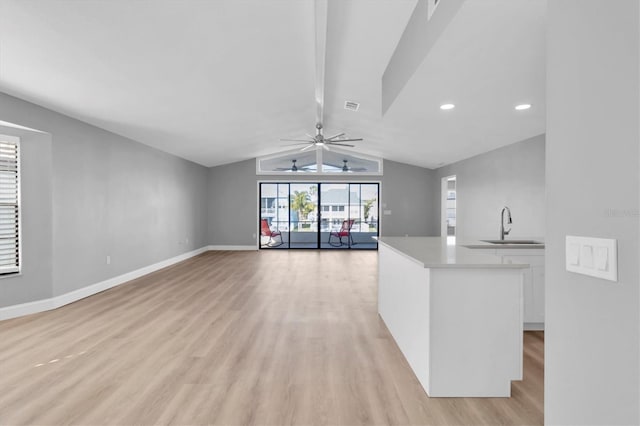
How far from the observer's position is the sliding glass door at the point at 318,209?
32.6 feet

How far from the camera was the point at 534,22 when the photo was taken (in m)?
2.15

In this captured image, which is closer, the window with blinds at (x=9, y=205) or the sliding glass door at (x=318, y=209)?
→ the window with blinds at (x=9, y=205)

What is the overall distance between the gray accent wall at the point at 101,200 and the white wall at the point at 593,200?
15.3ft

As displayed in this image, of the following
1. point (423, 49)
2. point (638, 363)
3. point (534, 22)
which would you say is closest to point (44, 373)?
point (638, 363)

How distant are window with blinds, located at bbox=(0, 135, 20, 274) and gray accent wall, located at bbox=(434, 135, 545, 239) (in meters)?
6.01

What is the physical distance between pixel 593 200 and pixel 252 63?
140 inches

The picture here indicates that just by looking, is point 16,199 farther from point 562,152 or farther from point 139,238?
point 562,152

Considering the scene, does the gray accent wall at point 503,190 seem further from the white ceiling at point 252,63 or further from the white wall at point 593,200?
the white wall at point 593,200

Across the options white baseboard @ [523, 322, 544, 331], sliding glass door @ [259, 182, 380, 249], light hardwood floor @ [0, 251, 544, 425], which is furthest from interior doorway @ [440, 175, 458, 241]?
white baseboard @ [523, 322, 544, 331]

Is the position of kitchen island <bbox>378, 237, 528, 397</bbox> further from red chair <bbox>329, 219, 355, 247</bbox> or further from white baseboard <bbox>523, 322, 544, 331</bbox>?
red chair <bbox>329, 219, 355, 247</bbox>

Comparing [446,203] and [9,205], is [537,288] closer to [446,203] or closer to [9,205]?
[9,205]

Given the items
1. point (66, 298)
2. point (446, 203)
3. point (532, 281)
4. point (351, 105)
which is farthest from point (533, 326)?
point (446, 203)

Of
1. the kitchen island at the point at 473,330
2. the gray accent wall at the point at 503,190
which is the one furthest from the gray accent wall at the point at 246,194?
the kitchen island at the point at 473,330

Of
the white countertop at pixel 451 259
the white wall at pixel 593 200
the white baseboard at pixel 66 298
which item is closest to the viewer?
the white wall at pixel 593 200
